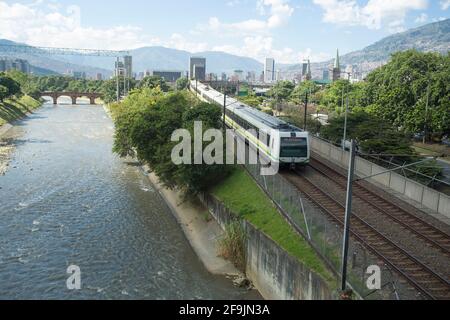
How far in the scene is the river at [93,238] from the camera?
24.2 m

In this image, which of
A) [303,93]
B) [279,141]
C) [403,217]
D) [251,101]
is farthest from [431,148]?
[303,93]

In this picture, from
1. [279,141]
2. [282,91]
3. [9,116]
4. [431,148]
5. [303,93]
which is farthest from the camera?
[282,91]

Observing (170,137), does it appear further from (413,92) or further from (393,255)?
(413,92)

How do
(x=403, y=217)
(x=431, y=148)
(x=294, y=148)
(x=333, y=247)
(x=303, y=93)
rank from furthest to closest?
(x=303, y=93), (x=431, y=148), (x=294, y=148), (x=403, y=217), (x=333, y=247)

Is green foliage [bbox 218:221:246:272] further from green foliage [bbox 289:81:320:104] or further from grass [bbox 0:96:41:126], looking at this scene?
green foliage [bbox 289:81:320:104]

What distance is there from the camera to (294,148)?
33.5 m

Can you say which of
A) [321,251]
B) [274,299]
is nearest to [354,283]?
[321,251]

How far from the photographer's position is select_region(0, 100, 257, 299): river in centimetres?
2417

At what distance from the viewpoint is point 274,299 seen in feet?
72.7

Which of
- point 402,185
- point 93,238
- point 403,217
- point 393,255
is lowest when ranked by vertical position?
point 93,238

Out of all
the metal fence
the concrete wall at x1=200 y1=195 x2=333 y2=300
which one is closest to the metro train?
the metal fence

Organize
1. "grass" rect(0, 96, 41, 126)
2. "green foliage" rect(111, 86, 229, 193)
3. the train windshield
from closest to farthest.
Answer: the train windshield < "green foliage" rect(111, 86, 229, 193) < "grass" rect(0, 96, 41, 126)

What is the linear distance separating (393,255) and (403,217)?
223 inches

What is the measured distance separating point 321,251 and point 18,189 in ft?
100
